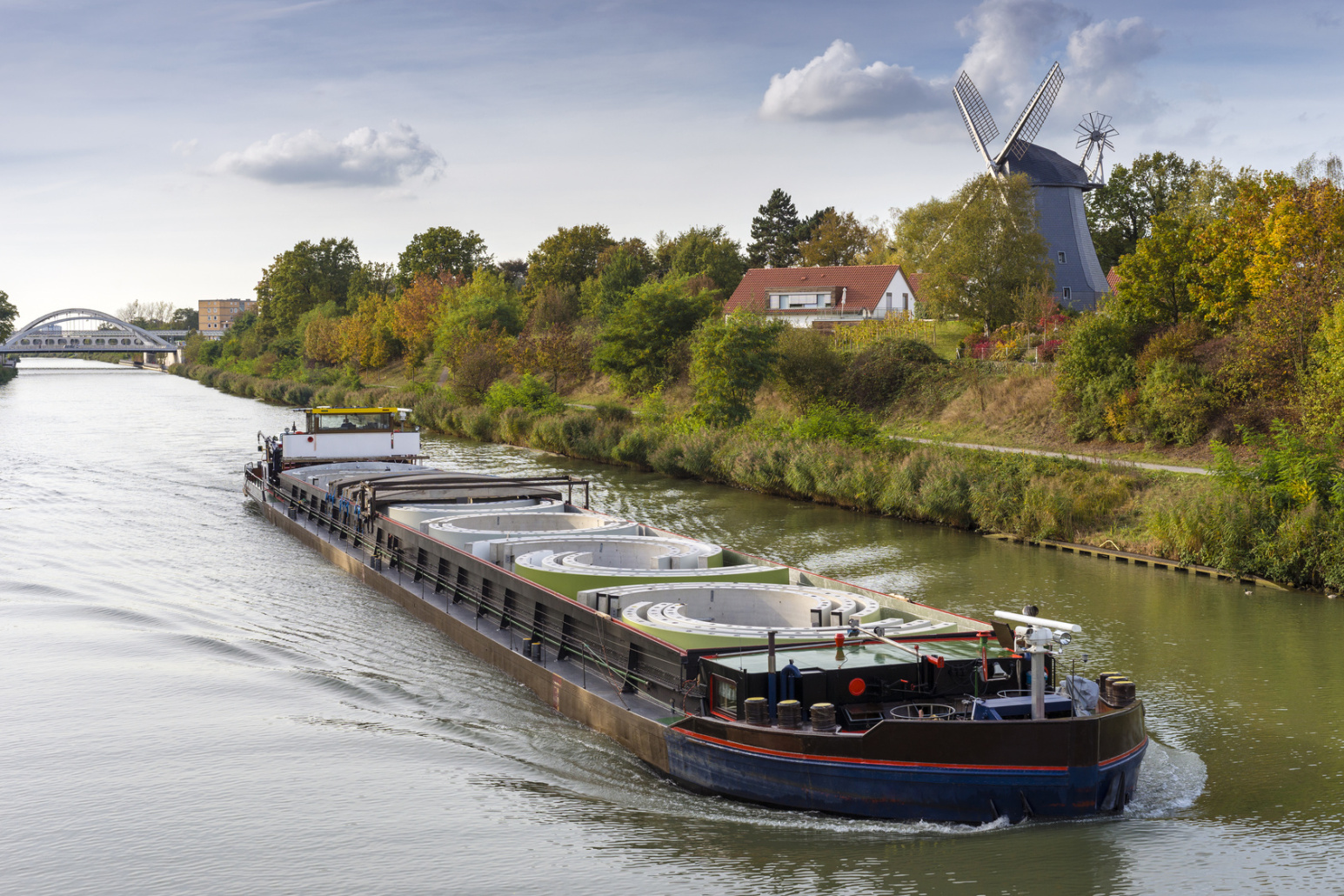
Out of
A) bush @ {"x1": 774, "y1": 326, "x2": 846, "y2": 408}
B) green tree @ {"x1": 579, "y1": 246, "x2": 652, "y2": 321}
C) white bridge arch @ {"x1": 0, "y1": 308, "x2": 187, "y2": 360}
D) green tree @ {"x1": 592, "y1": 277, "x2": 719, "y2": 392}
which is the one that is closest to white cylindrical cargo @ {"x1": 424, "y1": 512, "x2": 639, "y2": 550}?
bush @ {"x1": 774, "y1": 326, "x2": 846, "y2": 408}

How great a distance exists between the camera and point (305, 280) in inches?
4889

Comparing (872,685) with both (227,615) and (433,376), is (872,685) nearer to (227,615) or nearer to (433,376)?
(227,615)

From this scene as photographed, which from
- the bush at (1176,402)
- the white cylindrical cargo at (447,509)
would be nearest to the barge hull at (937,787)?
the white cylindrical cargo at (447,509)

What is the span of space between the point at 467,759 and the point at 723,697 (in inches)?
133

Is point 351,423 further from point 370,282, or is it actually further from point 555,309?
point 370,282

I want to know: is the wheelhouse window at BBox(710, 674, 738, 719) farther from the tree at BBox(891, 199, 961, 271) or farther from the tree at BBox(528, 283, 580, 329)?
the tree at BBox(528, 283, 580, 329)

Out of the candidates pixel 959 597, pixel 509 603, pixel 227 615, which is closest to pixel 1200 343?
pixel 959 597

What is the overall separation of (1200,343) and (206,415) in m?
55.6

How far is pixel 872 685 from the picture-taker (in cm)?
1090

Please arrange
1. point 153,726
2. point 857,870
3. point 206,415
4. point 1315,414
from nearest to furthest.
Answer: point 857,870 → point 153,726 → point 1315,414 → point 206,415

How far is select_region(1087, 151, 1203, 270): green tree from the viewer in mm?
64812

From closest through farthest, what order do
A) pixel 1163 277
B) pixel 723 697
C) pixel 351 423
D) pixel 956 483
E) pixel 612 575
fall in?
pixel 723 697 < pixel 612 575 < pixel 956 483 < pixel 351 423 < pixel 1163 277

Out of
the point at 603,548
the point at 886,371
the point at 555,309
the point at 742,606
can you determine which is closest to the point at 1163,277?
the point at 886,371

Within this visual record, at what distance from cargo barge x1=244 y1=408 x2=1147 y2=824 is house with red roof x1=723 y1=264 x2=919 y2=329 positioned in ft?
152
